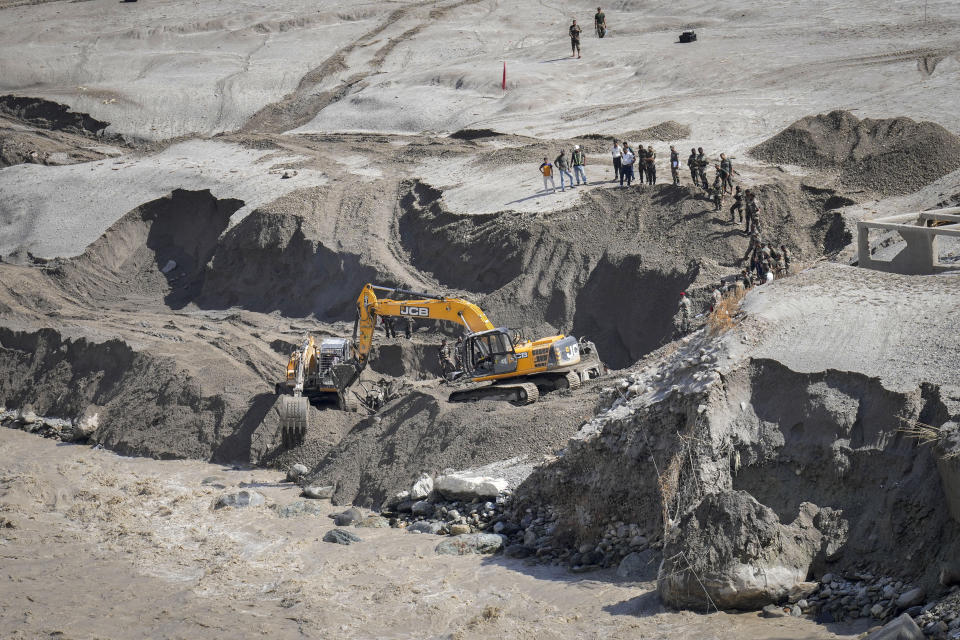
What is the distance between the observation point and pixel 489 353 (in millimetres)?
20547

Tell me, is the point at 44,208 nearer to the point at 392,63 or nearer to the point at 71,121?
the point at 71,121

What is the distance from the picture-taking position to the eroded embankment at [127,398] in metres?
21.6

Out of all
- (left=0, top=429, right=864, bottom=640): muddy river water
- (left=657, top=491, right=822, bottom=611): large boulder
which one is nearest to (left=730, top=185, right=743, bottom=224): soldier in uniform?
(left=0, top=429, right=864, bottom=640): muddy river water

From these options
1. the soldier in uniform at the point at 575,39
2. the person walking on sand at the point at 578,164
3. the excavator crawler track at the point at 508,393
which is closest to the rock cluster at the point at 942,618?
the excavator crawler track at the point at 508,393

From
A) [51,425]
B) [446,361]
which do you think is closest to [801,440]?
[446,361]

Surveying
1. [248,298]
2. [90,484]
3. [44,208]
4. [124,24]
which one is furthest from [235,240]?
[124,24]

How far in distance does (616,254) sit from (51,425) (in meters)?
14.1

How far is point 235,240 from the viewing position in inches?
1231

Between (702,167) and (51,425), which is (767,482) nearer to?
(702,167)

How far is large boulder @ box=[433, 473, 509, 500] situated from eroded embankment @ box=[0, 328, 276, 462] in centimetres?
634

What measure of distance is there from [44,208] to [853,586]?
30524 millimetres

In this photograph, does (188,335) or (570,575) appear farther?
(188,335)

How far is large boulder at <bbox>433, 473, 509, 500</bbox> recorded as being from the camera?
15781 mm

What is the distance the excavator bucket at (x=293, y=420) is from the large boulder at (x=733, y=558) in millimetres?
10122
